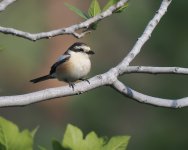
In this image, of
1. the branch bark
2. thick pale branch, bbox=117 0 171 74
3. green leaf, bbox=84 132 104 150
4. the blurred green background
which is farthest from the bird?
the blurred green background

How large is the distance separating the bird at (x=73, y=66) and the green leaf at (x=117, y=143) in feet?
11.7

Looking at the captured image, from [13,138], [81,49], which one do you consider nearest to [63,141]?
[13,138]

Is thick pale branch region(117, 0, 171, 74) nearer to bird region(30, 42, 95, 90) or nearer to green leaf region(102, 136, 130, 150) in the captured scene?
green leaf region(102, 136, 130, 150)

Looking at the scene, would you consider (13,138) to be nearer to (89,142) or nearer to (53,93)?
(89,142)

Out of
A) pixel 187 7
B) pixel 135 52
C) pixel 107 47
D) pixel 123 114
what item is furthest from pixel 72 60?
pixel 107 47

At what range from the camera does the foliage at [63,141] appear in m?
2.06

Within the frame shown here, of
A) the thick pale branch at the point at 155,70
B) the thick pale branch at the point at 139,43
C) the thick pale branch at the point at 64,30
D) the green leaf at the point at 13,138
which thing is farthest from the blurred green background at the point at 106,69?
the green leaf at the point at 13,138

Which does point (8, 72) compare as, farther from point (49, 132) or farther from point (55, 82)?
point (49, 132)

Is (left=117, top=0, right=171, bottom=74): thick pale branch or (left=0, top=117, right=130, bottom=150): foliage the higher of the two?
(left=117, top=0, right=171, bottom=74): thick pale branch

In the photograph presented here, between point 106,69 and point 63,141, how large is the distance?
483 inches

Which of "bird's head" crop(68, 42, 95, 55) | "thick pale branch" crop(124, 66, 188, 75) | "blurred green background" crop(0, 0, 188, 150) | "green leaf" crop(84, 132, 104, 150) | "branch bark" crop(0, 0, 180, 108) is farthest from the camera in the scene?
"blurred green background" crop(0, 0, 188, 150)

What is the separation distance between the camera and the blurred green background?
429 inches

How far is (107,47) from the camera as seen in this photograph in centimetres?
1866

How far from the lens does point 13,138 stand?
2.08 metres
